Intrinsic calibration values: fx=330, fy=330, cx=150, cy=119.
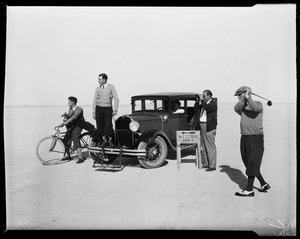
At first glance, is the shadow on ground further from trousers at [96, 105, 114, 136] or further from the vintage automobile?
trousers at [96, 105, 114, 136]

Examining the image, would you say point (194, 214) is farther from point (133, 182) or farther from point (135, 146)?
point (135, 146)

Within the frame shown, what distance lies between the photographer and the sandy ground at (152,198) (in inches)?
182

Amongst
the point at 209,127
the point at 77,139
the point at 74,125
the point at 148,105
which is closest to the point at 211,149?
the point at 209,127

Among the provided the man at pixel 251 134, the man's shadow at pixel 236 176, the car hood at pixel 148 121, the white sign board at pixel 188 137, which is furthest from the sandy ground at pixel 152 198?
the car hood at pixel 148 121

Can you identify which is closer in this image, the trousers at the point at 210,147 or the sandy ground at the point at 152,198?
the sandy ground at the point at 152,198

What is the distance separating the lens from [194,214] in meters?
4.71

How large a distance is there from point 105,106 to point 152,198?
2455mm

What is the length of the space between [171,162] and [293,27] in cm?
404

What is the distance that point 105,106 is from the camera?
273 inches

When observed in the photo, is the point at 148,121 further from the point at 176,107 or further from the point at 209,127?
the point at 209,127

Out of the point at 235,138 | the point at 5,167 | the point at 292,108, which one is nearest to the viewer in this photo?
the point at 292,108

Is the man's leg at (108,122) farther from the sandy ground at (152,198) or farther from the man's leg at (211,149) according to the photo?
the man's leg at (211,149)
